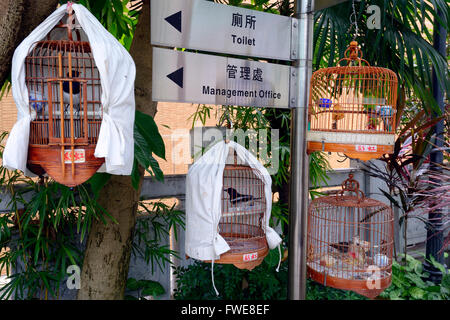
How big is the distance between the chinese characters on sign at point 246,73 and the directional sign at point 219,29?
7cm

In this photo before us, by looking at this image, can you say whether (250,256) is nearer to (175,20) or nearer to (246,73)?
(246,73)

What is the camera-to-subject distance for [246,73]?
5.79 ft

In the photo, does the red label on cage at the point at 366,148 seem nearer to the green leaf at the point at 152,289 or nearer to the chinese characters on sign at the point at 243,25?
the chinese characters on sign at the point at 243,25

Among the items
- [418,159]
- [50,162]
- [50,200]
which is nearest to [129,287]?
[50,200]

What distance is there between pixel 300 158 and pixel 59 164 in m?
1.16

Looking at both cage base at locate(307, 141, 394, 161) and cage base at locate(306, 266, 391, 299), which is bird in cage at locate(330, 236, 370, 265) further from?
cage base at locate(307, 141, 394, 161)

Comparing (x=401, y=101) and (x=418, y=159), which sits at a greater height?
(x=401, y=101)

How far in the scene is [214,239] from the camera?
1722mm

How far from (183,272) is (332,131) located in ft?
5.84

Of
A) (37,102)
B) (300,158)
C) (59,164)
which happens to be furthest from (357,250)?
(37,102)

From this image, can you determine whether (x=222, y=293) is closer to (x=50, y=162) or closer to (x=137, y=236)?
(x=137, y=236)

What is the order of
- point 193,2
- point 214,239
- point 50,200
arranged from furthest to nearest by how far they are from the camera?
point 50,200 < point 214,239 < point 193,2

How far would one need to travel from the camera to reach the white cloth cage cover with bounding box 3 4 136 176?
1185mm

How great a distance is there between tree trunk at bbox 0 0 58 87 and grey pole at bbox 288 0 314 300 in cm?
120
